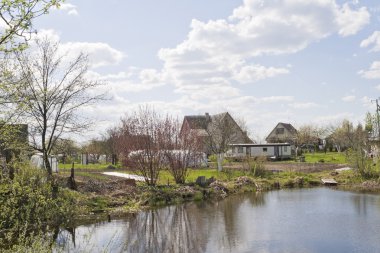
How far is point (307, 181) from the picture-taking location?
3056 centimetres

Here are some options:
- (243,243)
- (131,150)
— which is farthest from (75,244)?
(131,150)

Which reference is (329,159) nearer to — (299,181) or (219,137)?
(219,137)

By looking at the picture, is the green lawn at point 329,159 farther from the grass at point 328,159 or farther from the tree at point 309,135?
the tree at point 309,135

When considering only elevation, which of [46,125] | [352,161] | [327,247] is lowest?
[327,247]

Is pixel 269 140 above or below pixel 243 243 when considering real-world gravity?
above

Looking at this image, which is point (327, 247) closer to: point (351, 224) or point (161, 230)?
point (351, 224)

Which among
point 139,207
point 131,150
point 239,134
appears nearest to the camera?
point 139,207

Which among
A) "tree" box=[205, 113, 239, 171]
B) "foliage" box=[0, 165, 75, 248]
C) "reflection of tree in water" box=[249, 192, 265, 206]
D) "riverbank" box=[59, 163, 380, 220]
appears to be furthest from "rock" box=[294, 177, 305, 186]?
"foliage" box=[0, 165, 75, 248]

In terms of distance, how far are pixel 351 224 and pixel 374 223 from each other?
0.89 m

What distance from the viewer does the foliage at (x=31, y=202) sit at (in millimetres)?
15594

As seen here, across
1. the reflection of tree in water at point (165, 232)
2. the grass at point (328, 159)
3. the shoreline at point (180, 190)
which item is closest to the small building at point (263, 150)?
the grass at point (328, 159)

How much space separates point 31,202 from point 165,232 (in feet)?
17.3

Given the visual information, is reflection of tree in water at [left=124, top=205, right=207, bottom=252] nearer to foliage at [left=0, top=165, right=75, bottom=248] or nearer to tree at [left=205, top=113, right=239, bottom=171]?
foliage at [left=0, top=165, right=75, bottom=248]

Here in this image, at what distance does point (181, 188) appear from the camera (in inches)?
982
